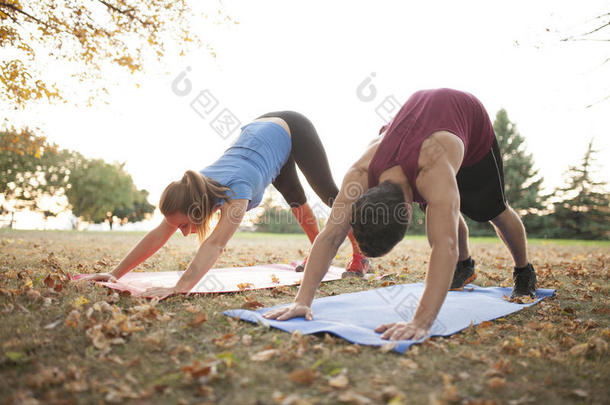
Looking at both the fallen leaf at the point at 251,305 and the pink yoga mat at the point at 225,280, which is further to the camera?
the pink yoga mat at the point at 225,280

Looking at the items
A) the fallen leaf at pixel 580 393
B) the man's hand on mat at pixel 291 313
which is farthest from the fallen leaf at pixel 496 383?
the man's hand on mat at pixel 291 313

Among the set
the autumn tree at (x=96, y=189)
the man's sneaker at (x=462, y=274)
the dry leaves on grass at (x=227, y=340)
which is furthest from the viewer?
the autumn tree at (x=96, y=189)

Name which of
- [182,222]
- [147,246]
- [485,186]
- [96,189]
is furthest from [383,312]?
[96,189]

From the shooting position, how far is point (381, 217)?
7.36 feet

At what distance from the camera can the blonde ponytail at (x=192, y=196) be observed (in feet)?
10.3

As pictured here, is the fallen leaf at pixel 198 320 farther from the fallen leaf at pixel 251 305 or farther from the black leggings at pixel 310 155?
the black leggings at pixel 310 155

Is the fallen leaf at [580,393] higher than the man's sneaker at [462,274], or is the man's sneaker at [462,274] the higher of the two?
the man's sneaker at [462,274]

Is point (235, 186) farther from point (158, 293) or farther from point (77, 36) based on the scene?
point (77, 36)

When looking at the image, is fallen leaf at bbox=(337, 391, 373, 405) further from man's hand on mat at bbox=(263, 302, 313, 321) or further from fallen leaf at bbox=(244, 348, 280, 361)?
man's hand on mat at bbox=(263, 302, 313, 321)

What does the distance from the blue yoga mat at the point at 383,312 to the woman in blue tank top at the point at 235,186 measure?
2.07 feet

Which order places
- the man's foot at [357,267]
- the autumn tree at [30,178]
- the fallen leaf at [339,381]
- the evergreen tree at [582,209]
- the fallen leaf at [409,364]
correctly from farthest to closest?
the autumn tree at [30,178]
the evergreen tree at [582,209]
the man's foot at [357,267]
the fallen leaf at [409,364]
the fallen leaf at [339,381]

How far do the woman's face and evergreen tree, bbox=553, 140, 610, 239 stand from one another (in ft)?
101

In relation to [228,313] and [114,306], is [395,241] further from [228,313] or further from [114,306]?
[114,306]

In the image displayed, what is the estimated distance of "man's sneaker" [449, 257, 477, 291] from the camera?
13.1ft
